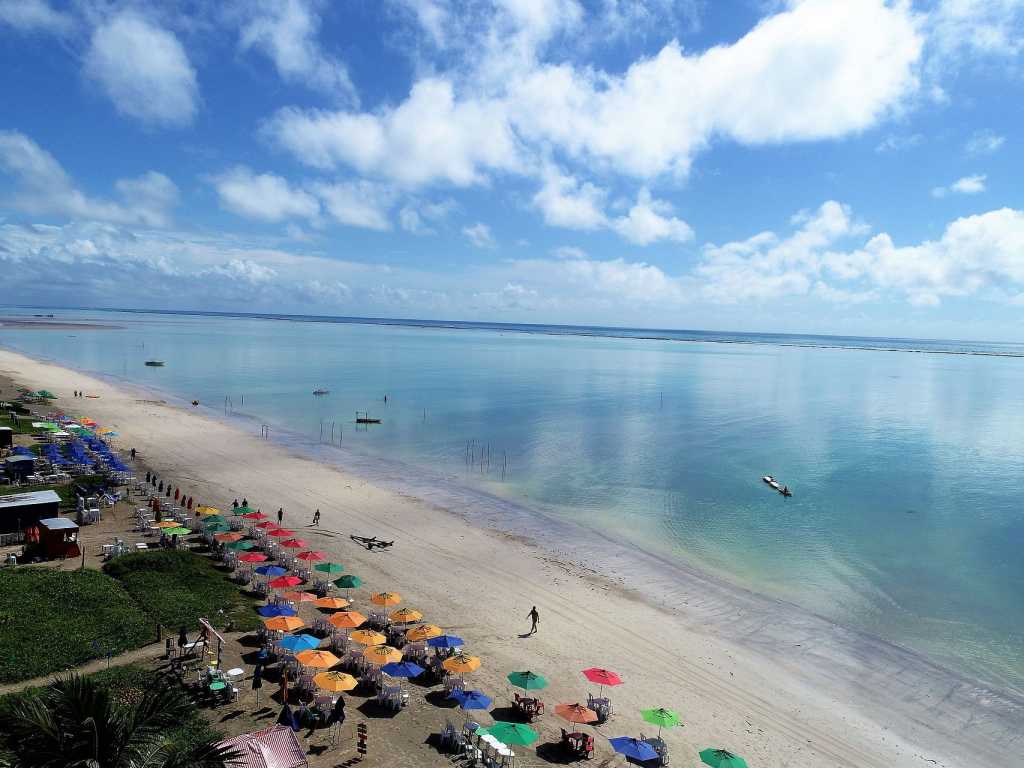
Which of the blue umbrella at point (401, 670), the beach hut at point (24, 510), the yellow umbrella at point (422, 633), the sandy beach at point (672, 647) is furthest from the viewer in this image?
the beach hut at point (24, 510)

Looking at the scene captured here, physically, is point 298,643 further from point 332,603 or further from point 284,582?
point 284,582

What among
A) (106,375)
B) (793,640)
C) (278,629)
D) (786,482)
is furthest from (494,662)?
(106,375)

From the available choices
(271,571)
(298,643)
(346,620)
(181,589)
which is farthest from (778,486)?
(181,589)

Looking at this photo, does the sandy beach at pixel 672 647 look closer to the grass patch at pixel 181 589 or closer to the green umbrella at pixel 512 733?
the green umbrella at pixel 512 733

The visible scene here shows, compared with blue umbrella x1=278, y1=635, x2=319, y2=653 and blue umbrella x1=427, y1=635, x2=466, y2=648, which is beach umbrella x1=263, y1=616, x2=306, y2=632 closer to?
blue umbrella x1=278, y1=635, x2=319, y2=653

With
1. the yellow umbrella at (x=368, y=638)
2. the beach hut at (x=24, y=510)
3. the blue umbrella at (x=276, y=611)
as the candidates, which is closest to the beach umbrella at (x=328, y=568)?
the blue umbrella at (x=276, y=611)

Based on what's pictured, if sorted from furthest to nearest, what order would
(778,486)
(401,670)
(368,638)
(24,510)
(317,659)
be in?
(778,486)
(24,510)
(368,638)
(401,670)
(317,659)
